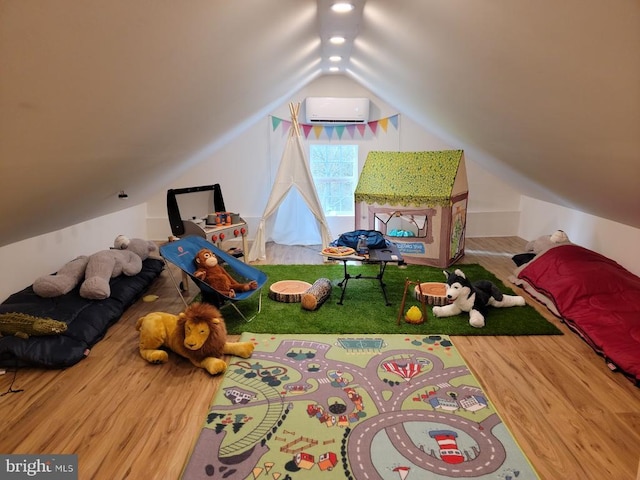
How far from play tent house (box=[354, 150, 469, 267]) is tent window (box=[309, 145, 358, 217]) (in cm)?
106

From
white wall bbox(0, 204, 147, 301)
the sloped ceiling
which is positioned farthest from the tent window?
white wall bbox(0, 204, 147, 301)

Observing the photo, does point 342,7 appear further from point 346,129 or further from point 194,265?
point 346,129

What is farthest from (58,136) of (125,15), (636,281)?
(636,281)

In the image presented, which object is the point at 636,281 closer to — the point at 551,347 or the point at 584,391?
the point at 551,347

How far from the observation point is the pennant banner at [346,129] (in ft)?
21.0

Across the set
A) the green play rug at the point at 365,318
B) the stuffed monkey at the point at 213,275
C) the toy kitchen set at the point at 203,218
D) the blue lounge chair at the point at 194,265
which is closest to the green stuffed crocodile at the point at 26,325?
the blue lounge chair at the point at 194,265

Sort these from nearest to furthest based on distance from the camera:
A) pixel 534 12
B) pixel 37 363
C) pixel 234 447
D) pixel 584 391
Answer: pixel 534 12
pixel 234 447
pixel 584 391
pixel 37 363

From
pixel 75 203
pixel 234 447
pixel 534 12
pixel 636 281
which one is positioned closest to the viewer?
pixel 534 12

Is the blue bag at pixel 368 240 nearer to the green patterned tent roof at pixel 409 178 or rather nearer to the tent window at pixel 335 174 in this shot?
the green patterned tent roof at pixel 409 178

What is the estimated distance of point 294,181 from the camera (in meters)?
5.41

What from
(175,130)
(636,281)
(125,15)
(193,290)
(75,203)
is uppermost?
(125,15)

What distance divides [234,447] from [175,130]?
6.97ft

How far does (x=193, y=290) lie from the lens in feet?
14.3

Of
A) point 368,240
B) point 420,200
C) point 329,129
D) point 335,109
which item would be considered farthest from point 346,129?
point 368,240
